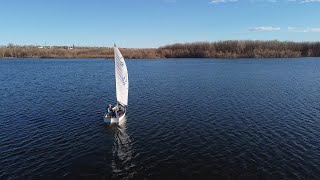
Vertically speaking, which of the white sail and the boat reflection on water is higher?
the white sail

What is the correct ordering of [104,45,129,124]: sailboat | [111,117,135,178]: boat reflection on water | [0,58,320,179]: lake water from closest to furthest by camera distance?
[111,117,135,178]: boat reflection on water, [0,58,320,179]: lake water, [104,45,129,124]: sailboat

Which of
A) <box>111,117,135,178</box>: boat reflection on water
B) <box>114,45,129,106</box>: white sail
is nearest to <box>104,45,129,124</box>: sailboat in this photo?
<box>114,45,129,106</box>: white sail

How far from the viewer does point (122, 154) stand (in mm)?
30297

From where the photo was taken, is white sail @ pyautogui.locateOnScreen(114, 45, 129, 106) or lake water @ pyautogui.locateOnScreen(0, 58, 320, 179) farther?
white sail @ pyautogui.locateOnScreen(114, 45, 129, 106)

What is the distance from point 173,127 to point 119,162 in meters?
11.5

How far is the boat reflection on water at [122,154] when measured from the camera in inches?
1039

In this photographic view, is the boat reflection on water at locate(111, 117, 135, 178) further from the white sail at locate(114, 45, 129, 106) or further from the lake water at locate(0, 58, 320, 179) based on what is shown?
the white sail at locate(114, 45, 129, 106)

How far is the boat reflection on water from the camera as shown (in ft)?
86.6

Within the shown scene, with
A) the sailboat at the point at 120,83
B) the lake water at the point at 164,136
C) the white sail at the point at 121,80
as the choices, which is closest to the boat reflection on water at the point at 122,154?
the lake water at the point at 164,136

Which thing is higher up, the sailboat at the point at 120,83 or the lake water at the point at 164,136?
the sailboat at the point at 120,83

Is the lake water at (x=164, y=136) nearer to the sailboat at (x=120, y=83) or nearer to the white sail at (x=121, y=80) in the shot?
the sailboat at (x=120, y=83)

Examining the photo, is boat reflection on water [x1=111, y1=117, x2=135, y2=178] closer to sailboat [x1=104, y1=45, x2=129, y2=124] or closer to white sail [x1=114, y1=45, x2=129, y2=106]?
sailboat [x1=104, y1=45, x2=129, y2=124]

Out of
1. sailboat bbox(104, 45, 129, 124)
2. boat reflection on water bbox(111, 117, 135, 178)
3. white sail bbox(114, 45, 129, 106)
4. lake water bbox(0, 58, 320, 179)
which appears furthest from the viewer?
white sail bbox(114, 45, 129, 106)

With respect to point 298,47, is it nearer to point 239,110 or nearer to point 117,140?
point 239,110
